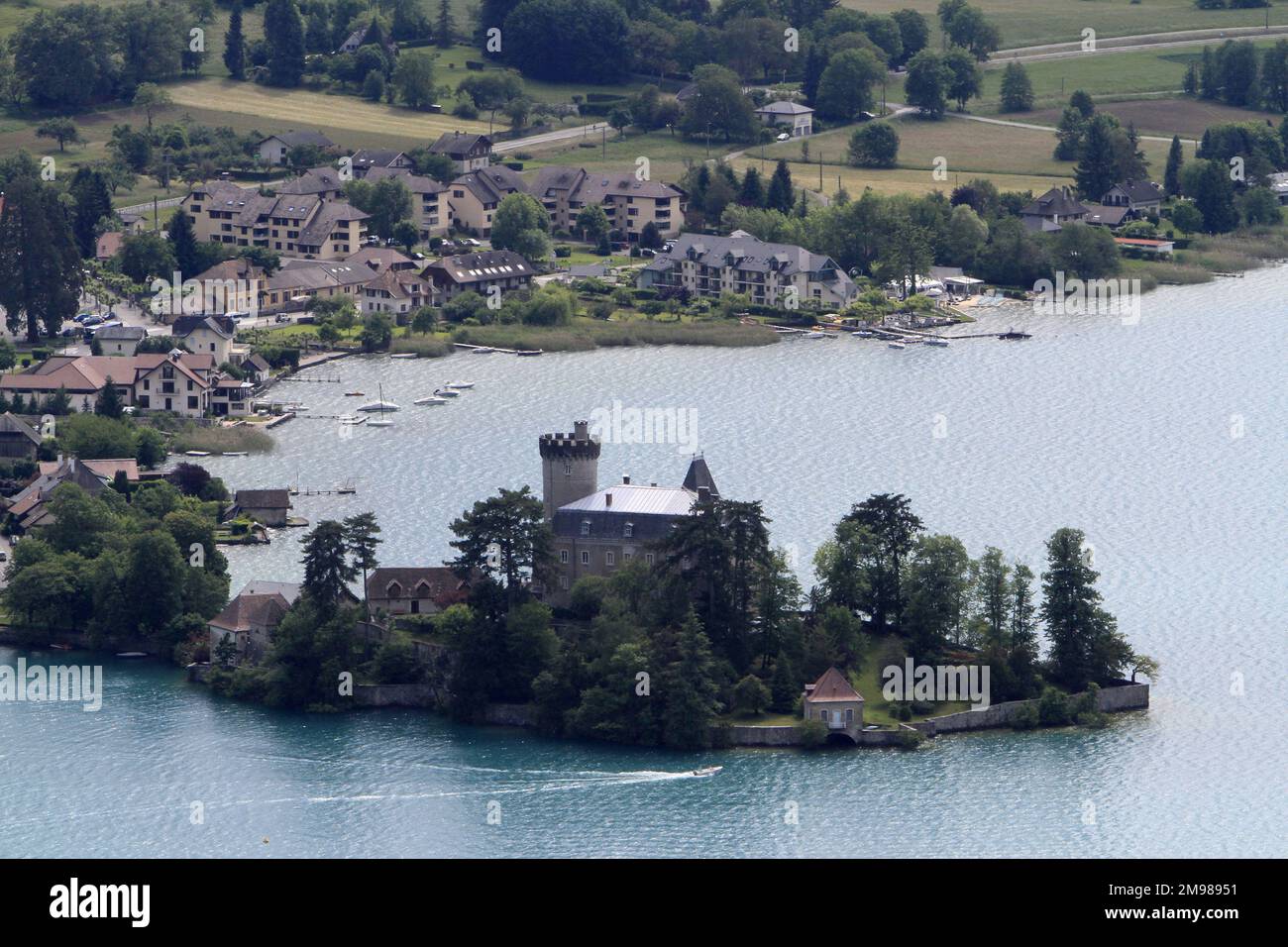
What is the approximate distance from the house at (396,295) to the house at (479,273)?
2.16 feet

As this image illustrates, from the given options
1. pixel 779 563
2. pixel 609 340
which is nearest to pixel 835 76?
pixel 609 340

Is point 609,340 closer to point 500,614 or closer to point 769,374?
point 769,374

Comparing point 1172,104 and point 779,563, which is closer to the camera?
point 779,563

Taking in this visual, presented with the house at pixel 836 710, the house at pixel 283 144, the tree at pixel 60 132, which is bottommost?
the house at pixel 836 710

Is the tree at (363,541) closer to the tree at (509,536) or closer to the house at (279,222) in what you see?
the tree at (509,536)

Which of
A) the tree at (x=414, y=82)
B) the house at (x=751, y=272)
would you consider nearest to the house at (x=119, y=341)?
the house at (x=751, y=272)

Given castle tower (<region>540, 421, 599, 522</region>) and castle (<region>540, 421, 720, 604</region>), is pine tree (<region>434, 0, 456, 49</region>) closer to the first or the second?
castle tower (<region>540, 421, 599, 522</region>)

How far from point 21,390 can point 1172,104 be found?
240ft

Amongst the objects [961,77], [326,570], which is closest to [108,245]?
[961,77]

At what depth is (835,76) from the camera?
139750 millimetres

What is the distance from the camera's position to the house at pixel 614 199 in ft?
394

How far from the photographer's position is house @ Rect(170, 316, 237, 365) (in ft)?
312

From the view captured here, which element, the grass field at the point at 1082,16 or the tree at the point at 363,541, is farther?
the grass field at the point at 1082,16

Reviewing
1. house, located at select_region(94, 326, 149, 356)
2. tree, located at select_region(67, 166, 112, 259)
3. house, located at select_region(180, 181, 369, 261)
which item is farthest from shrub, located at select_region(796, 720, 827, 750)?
tree, located at select_region(67, 166, 112, 259)
